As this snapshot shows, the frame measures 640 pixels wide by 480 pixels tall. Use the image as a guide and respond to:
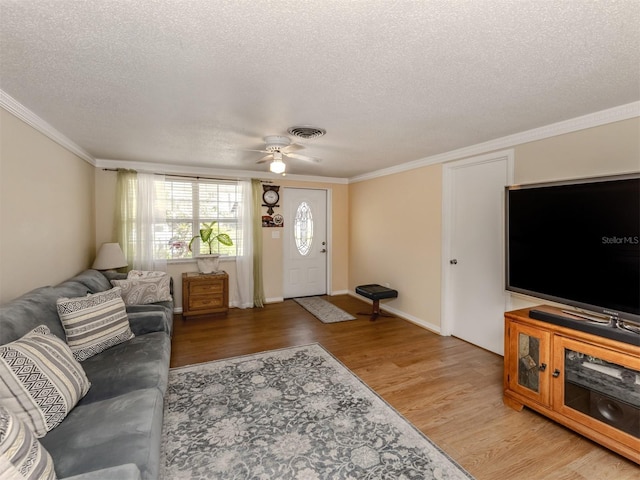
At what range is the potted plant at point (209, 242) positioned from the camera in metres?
4.65

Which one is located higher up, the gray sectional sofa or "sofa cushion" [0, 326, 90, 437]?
"sofa cushion" [0, 326, 90, 437]

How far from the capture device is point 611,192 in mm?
1962

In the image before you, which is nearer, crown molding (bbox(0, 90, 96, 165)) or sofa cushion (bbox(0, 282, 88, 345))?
sofa cushion (bbox(0, 282, 88, 345))

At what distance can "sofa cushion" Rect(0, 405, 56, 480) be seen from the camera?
92 cm

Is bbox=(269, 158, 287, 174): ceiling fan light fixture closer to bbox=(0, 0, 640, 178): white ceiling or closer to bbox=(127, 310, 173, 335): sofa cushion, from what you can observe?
bbox=(0, 0, 640, 178): white ceiling

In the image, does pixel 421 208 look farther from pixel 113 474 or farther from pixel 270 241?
pixel 113 474

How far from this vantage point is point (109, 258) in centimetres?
376

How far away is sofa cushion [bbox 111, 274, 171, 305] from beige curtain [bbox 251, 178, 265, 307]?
5.26 ft

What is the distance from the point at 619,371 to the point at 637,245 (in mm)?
750

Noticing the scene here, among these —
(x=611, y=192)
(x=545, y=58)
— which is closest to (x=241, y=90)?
(x=545, y=58)

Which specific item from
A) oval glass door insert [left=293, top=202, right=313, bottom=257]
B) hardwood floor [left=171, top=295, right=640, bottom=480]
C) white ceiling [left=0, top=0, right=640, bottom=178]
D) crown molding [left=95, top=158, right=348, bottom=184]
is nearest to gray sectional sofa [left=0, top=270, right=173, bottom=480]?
hardwood floor [left=171, top=295, right=640, bottom=480]

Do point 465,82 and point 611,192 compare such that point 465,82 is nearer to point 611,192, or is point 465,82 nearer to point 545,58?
point 545,58

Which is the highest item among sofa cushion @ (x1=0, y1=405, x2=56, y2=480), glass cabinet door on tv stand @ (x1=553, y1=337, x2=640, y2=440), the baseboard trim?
sofa cushion @ (x1=0, y1=405, x2=56, y2=480)

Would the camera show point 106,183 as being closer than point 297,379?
No
